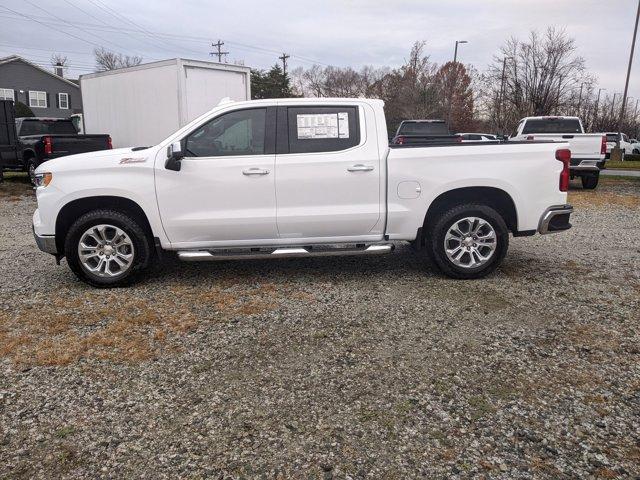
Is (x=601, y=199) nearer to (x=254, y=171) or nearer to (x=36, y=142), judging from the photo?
(x=254, y=171)

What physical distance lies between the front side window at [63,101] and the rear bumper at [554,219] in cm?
5162

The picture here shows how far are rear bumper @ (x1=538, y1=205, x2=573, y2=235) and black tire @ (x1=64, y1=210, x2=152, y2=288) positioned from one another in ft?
13.5

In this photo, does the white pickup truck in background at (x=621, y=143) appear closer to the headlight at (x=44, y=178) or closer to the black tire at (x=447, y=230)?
the black tire at (x=447, y=230)

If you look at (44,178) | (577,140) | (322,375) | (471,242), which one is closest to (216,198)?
(44,178)

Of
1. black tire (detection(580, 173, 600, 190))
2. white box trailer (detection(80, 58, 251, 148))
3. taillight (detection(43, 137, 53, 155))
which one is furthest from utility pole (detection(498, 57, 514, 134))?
taillight (detection(43, 137, 53, 155))

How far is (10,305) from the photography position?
4.93 m

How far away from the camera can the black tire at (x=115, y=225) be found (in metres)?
5.23

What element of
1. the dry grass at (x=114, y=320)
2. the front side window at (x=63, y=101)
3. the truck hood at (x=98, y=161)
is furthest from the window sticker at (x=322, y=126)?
the front side window at (x=63, y=101)

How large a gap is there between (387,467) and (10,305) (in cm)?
403

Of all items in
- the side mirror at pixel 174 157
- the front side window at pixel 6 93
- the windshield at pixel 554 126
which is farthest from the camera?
the front side window at pixel 6 93

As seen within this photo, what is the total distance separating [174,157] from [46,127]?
13173 mm

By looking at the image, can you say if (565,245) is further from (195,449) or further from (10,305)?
(10,305)

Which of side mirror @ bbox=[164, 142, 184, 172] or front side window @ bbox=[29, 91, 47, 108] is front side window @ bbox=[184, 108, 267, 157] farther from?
front side window @ bbox=[29, 91, 47, 108]

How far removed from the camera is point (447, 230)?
5492 mm
